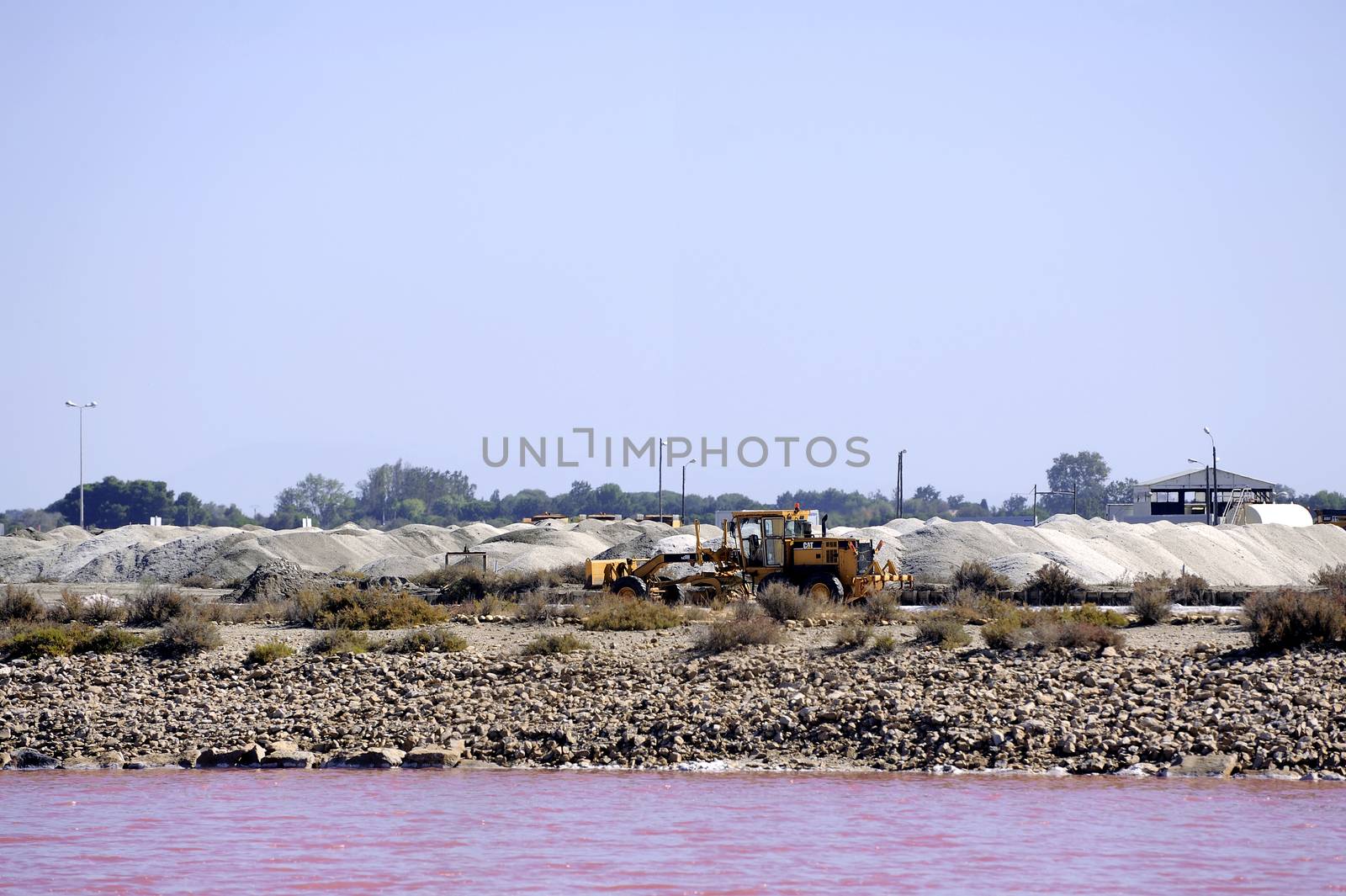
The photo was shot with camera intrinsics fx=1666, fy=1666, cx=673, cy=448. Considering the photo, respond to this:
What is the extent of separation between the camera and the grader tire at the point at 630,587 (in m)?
36.8

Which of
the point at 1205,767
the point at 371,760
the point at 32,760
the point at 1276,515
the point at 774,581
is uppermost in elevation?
the point at 1276,515

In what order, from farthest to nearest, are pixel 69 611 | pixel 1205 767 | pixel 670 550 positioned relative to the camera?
pixel 670 550 < pixel 69 611 < pixel 1205 767

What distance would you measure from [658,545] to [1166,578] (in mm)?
20450

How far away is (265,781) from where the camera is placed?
20562mm

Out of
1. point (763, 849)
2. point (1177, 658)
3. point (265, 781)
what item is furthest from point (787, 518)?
point (763, 849)

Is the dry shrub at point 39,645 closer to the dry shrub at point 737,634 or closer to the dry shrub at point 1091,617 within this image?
the dry shrub at point 737,634

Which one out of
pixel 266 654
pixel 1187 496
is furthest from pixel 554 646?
pixel 1187 496

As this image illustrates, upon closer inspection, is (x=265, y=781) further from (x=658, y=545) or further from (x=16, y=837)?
(x=658, y=545)

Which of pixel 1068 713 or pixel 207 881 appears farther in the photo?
pixel 1068 713

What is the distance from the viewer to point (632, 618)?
1240 inches

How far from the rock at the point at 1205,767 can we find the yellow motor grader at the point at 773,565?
591 inches

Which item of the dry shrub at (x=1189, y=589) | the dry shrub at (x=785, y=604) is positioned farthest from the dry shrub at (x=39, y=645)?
the dry shrub at (x=1189, y=589)

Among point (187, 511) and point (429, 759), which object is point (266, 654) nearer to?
point (429, 759)

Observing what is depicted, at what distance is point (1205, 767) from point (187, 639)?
17.5m
